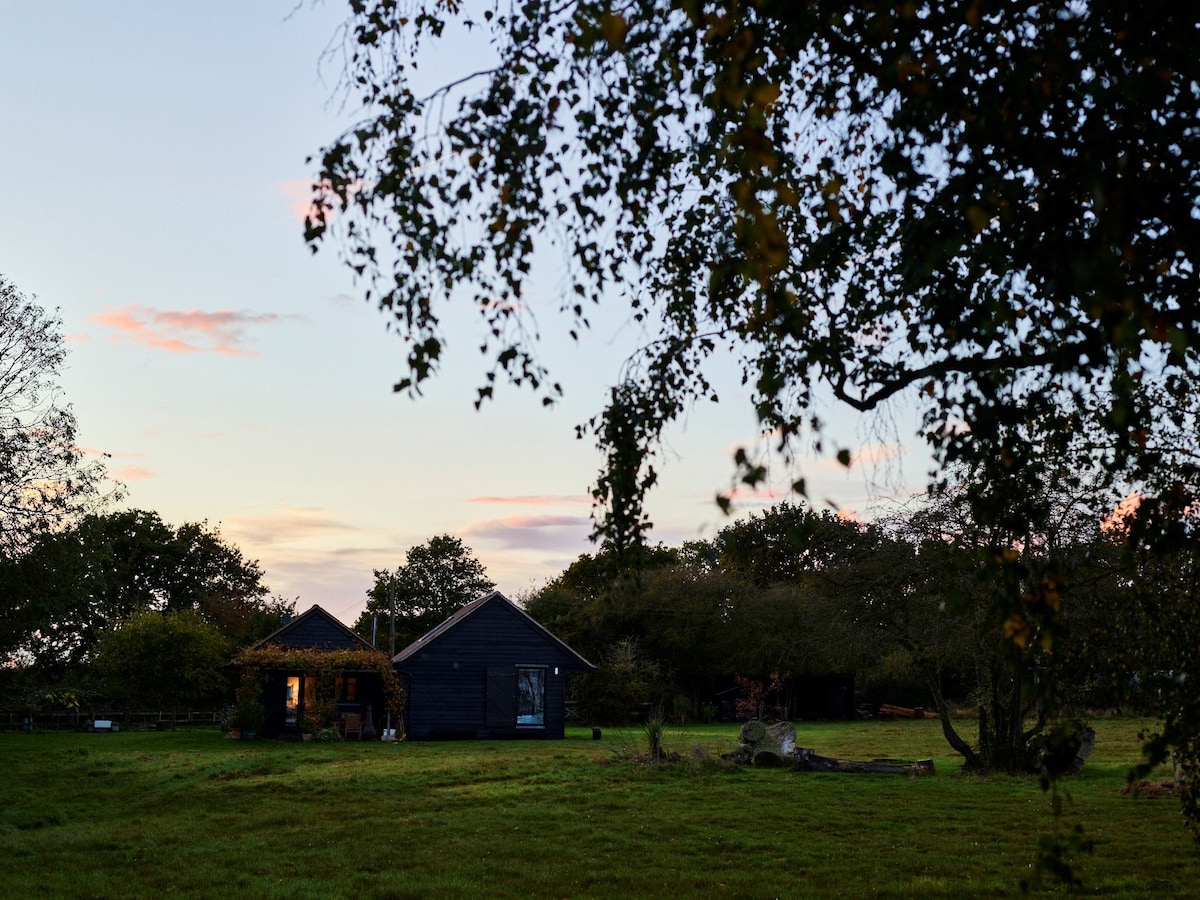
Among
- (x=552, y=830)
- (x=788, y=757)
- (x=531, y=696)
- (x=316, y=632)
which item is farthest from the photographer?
(x=316, y=632)

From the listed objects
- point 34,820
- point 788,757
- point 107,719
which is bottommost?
point 107,719

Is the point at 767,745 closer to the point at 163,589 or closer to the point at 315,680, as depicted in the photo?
the point at 315,680

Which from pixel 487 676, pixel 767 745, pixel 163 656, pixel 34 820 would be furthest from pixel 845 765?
pixel 163 656

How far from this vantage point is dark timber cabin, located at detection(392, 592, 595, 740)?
1368 inches

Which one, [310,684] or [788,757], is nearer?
[788,757]

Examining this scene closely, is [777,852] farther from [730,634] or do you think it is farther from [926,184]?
[730,634]

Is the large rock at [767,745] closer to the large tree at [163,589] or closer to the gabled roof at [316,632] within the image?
the gabled roof at [316,632]

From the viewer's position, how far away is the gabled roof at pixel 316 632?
36.5 meters

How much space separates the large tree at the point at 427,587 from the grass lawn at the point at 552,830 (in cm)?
3976

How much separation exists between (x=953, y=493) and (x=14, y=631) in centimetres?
1994

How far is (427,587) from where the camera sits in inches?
2606

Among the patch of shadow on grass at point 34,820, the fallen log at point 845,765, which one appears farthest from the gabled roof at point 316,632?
the patch of shadow on grass at point 34,820

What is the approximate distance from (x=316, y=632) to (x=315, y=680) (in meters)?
3.05

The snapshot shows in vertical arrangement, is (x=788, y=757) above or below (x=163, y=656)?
below
